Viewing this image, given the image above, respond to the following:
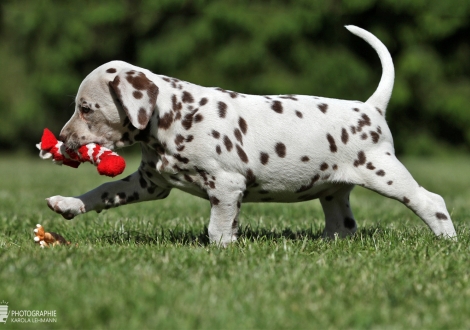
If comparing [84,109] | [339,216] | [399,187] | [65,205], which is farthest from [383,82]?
[65,205]

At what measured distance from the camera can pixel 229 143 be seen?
4922mm

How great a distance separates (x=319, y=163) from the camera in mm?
5215

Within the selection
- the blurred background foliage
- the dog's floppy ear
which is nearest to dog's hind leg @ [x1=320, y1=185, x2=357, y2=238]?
the dog's floppy ear

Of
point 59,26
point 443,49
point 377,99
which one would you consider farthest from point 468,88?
point 377,99

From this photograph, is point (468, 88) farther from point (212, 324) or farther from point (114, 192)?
point (212, 324)

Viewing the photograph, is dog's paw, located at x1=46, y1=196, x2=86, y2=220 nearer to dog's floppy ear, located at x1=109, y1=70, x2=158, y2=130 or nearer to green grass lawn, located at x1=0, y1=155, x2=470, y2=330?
green grass lawn, located at x1=0, y1=155, x2=470, y2=330

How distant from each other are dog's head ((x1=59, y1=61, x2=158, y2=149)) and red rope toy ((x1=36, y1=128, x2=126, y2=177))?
70mm

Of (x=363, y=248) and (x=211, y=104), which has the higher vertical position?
(x=211, y=104)

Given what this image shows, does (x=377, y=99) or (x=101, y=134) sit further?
(x=377, y=99)

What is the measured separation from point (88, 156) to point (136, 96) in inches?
23.0

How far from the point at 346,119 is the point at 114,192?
1.92 m

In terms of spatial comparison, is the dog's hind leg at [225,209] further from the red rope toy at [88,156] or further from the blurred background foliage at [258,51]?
the blurred background foliage at [258,51]

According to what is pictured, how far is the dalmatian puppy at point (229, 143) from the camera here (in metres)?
4.89

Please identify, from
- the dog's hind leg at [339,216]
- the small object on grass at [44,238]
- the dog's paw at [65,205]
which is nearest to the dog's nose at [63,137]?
the dog's paw at [65,205]
